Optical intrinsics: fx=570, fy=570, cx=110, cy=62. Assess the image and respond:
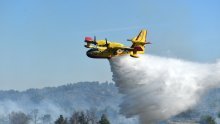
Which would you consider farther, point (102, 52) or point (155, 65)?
point (155, 65)

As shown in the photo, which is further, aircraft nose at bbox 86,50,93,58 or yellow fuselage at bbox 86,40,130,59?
yellow fuselage at bbox 86,40,130,59

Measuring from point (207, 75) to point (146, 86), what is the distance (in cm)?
941

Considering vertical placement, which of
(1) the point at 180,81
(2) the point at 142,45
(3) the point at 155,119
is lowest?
(3) the point at 155,119

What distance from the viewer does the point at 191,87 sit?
84.8m

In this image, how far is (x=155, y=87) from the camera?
83.8m

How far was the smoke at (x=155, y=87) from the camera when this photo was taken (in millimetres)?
83062

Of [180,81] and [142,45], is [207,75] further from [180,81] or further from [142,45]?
[142,45]

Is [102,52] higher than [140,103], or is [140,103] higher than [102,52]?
[102,52]

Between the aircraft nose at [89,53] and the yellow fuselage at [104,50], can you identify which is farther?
the yellow fuselage at [104,50]

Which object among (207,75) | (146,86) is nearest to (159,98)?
(146,86)

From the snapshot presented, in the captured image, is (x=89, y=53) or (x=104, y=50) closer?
(x=89, y=53)

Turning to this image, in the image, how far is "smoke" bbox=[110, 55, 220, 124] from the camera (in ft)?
273

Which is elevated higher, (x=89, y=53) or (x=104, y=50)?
(x=104, y=50)

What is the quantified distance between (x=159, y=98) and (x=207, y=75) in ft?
27.2
